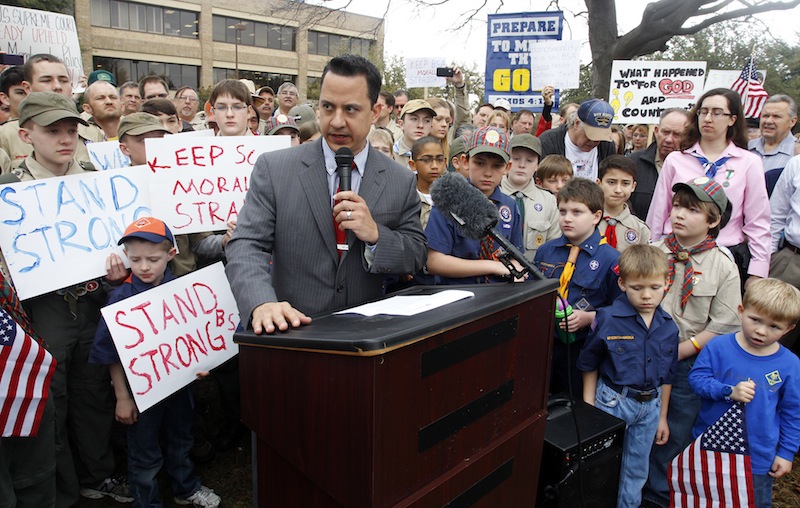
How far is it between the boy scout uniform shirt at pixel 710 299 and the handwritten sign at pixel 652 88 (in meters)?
4.57

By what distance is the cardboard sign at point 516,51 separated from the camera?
803 cm

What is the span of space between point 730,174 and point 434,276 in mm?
2389

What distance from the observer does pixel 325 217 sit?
6.45 feet

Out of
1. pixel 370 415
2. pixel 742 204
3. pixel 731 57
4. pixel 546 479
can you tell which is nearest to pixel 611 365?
pixel 546 479

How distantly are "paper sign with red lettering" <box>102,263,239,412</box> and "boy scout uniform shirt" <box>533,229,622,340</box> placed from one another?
1.93m

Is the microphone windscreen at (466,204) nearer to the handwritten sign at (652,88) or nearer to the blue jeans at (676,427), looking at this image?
the blue jeans at (676,427)

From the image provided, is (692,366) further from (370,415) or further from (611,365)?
(370,415)

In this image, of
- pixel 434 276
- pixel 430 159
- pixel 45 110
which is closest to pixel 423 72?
pixel 430 159

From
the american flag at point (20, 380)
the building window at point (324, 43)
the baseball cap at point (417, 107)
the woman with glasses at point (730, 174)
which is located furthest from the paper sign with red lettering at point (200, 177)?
the building window at point (324, 43)

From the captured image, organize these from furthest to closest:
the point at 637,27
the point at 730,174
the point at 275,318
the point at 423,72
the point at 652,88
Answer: the point at 637,27
the point at 423,72
the point at 652,88
the point at 730,174
the point at 275,318

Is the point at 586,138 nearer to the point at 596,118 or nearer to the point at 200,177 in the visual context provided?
the point at 596,118

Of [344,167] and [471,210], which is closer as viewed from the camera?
[344,167]

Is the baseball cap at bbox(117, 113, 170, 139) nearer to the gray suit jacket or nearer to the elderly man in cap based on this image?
the gray suit jacket

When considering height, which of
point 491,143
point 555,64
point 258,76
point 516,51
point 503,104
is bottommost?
point 491,143
